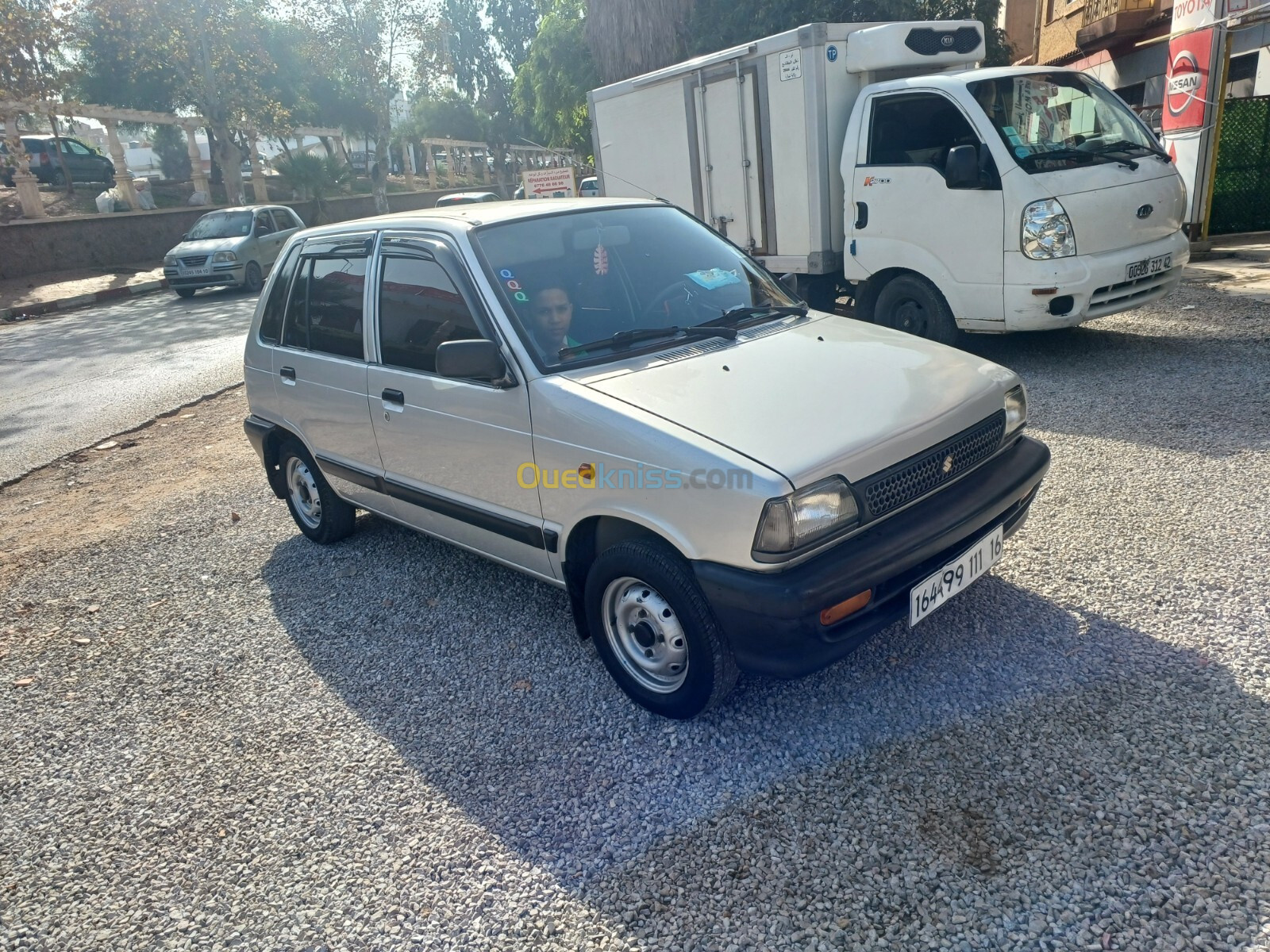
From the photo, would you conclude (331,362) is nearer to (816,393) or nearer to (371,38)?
(816,393)

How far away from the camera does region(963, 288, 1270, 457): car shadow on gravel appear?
215 inches

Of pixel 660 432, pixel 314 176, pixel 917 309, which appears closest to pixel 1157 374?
pixel 917 309

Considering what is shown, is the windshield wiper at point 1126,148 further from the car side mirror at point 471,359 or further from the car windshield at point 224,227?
the car windshield at point 224,227

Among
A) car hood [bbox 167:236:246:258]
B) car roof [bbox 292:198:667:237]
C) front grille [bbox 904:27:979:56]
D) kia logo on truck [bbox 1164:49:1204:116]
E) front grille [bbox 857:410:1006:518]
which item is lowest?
front grille [bbox 857:410:1006:518]

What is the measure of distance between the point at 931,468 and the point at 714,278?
1.42 metres

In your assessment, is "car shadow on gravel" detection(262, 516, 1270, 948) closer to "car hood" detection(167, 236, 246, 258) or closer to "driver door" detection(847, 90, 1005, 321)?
"driver door" detection(847, 90, 1005, 321)

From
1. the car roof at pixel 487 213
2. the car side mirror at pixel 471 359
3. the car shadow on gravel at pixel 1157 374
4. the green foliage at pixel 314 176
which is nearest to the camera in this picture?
the car side mirror at pixel 471 359

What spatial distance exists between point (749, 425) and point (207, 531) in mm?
4194

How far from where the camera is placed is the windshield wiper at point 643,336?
11.4 feet

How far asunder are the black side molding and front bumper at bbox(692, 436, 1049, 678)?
93cm

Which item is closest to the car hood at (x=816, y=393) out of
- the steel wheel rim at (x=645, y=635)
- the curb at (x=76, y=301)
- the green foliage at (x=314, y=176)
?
the steel wheel rim at (x=645, y=635)

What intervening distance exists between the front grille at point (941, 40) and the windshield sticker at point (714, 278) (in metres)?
4.73

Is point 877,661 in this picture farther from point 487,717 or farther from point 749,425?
point 487,717

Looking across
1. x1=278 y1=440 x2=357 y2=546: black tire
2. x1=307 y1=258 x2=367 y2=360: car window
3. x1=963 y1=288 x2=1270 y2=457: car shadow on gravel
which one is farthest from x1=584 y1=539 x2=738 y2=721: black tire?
x1=963 y1=288 x2=1270 y2=457: car shadow on gravel
